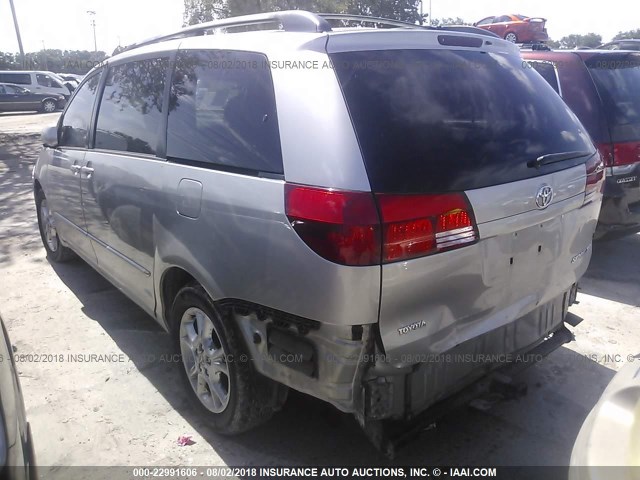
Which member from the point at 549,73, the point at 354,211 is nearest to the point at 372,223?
the point at 354,211

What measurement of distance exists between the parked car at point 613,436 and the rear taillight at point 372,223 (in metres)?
0.73

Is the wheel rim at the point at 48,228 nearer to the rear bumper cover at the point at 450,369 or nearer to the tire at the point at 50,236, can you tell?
the tire at the point at 50,236

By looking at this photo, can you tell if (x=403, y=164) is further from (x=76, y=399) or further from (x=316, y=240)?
(x=76, y=399)

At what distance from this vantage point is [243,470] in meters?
2.63

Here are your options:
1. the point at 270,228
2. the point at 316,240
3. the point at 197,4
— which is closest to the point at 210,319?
the point at 270,228

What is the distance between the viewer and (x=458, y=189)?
216cm

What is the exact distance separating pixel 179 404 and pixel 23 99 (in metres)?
27.7

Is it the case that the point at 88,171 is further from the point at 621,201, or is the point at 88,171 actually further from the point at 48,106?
the point at 48,106

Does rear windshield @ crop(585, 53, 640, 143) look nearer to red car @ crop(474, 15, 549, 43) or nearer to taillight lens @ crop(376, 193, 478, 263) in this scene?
taillight lens @ crop(376, 193, 478, 263)

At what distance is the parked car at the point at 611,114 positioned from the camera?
15.6 feet

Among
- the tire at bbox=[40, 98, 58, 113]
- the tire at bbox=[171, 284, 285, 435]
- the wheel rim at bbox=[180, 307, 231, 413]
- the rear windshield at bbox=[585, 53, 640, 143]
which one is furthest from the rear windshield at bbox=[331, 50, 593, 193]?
the tire at bbox=[40, 98, 58, 113]

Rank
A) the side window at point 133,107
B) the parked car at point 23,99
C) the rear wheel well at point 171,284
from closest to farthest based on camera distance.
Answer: the rear wheel well at point 171,284 < the side window at point 133,107 < the parked car at point 23,99

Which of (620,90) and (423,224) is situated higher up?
(620,90)

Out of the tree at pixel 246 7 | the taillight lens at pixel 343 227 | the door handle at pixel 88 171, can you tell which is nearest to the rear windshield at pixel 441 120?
the taillight lens at pixel 343 227
